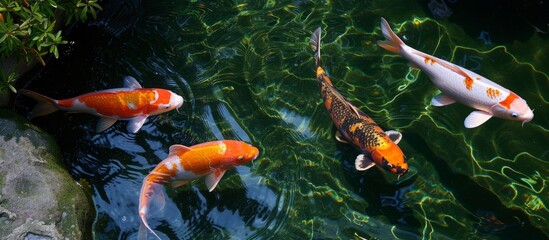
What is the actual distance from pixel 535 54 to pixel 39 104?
463cm

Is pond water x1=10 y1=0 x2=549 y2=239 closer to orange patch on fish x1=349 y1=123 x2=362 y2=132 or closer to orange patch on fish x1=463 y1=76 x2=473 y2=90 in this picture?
orange patch on fish x1=349 y1=123 x2=362 y2=132

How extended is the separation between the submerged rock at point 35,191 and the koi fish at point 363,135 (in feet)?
6.90

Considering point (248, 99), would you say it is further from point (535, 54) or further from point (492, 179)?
point (535, 54)

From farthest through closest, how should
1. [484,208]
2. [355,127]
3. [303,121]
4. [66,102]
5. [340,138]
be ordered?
[303,121]
[340,138]
[484,208]
[66,102]
[355,127]

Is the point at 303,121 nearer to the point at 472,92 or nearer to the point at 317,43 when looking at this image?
the point at 317,43

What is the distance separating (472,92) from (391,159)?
87 centimetres

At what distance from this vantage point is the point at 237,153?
4777 mm

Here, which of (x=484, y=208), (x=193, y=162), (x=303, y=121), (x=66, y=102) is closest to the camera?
(x=193, y=162)

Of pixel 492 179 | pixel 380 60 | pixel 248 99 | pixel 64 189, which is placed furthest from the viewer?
pixel 380 60

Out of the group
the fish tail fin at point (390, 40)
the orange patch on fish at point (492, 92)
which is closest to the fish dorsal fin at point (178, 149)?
the fish tail fin at point (390, 40)

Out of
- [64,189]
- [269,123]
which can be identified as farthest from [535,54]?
[64,189]

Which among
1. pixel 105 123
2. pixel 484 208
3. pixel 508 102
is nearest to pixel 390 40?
pixel 508 102

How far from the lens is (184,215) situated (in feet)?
16.7

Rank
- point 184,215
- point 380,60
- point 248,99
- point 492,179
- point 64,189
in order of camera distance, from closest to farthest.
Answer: point 64,189
point 184,215
point 492,179
point 248,99
point 380,60
